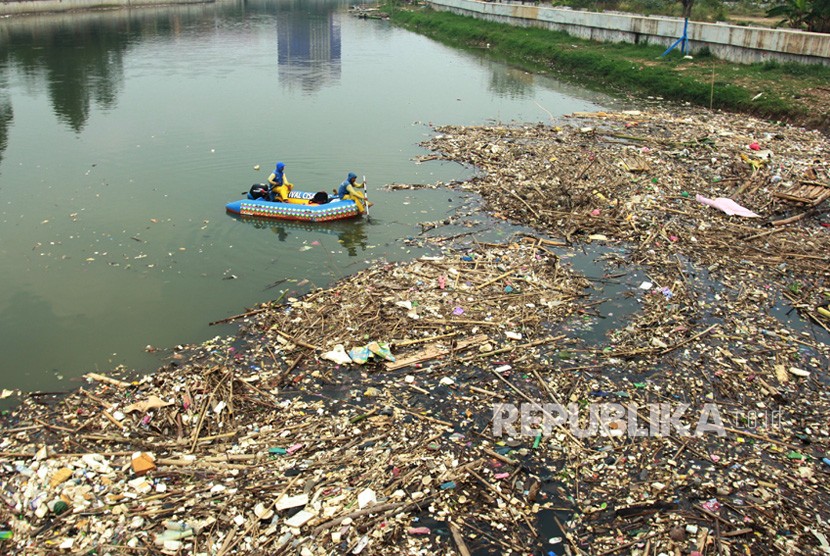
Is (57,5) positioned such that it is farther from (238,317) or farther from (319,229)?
(238,317)

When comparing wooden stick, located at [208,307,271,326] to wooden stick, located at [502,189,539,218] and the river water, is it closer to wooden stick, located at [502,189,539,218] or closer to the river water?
the river water

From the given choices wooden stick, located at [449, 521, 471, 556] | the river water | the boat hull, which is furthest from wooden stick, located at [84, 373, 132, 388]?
the boat hull

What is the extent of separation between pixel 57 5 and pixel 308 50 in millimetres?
28501

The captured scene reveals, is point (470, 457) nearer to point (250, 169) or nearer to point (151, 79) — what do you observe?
point (250, 169)

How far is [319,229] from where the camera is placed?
13.9 m

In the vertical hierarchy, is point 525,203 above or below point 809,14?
below

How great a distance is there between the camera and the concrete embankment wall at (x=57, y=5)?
5031cm

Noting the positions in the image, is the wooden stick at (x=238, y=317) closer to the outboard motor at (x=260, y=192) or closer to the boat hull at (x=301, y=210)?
the boat hull at (x=301, y=210)

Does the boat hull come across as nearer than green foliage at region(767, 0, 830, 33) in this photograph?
Yes

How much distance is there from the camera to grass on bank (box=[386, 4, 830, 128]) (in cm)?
2170

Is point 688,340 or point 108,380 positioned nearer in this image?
point 108,380

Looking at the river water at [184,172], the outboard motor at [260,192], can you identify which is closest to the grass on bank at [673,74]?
the river water at [184,172]

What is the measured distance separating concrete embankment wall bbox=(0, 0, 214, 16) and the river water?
15.8m

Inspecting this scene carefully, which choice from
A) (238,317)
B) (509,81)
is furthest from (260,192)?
(509,81)
